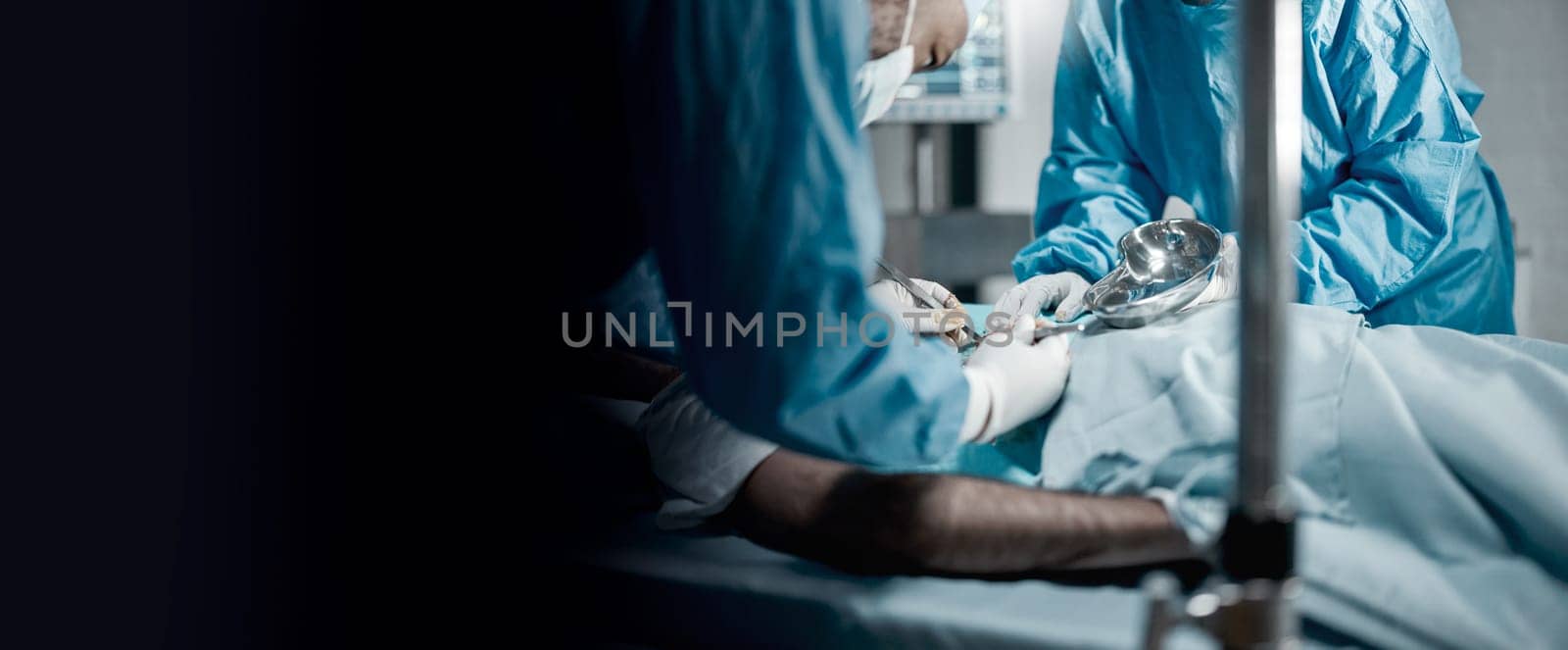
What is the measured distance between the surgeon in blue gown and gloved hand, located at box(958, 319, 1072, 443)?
0.10 meters

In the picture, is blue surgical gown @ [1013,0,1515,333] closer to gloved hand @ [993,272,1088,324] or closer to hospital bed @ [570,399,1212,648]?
gloved hand @ [993,272,1088,324]

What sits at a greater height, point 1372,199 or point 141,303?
point 1372,199

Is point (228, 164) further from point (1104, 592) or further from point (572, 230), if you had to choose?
point (1104, 592)

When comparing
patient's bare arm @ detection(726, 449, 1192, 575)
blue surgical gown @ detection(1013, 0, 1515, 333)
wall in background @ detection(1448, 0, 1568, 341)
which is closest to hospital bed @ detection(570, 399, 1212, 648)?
patient's bare arm @ detection(726, 449, 1192, 575)

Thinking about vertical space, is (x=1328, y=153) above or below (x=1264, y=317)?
above

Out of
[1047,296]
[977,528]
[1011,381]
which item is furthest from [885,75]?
[1047,296]

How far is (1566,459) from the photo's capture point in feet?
2.73

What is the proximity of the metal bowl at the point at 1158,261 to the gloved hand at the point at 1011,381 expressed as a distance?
34 cm

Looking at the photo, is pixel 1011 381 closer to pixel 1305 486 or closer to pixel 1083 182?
pixel 1305 486

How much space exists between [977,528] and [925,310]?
55 centimetres

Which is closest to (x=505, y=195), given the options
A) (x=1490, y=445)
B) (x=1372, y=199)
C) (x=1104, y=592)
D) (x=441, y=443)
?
(x=441, y=443)

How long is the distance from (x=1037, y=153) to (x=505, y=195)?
343cm

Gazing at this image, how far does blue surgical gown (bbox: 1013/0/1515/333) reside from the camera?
1502 mm

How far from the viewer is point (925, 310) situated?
4.42ft
